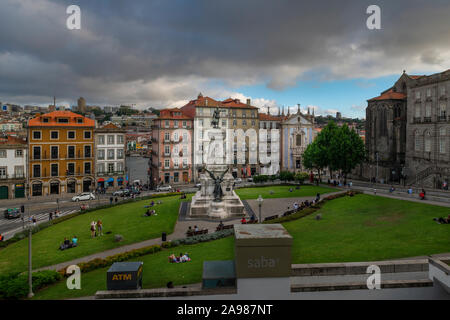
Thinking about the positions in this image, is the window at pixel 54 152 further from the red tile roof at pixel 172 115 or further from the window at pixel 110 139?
the red tile roof at pixel 172 115

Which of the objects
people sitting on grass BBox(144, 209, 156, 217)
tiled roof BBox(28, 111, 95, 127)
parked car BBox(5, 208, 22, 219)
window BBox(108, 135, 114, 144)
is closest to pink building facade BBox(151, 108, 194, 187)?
window BBox(108, 135, 114, 144)

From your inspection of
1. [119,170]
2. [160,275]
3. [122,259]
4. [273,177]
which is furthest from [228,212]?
[119,170]

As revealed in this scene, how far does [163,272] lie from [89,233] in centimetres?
1626

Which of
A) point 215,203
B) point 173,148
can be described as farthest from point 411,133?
→ point 173,148

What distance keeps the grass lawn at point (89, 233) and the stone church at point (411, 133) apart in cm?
4209

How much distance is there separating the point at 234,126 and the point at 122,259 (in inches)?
2205

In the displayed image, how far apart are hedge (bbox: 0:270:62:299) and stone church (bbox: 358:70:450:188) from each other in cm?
5344

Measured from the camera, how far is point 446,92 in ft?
168

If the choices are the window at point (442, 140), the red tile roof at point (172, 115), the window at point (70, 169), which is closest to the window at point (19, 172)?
the window at point (70, 169)

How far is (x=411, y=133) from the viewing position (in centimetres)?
5862

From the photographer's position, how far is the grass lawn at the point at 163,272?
18250 mm

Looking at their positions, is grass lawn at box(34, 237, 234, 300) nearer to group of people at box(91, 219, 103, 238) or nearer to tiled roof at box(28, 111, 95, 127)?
group of people at box(91, 219, 103, 238)

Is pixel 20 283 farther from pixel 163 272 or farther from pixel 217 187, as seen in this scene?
pixel 217 187
